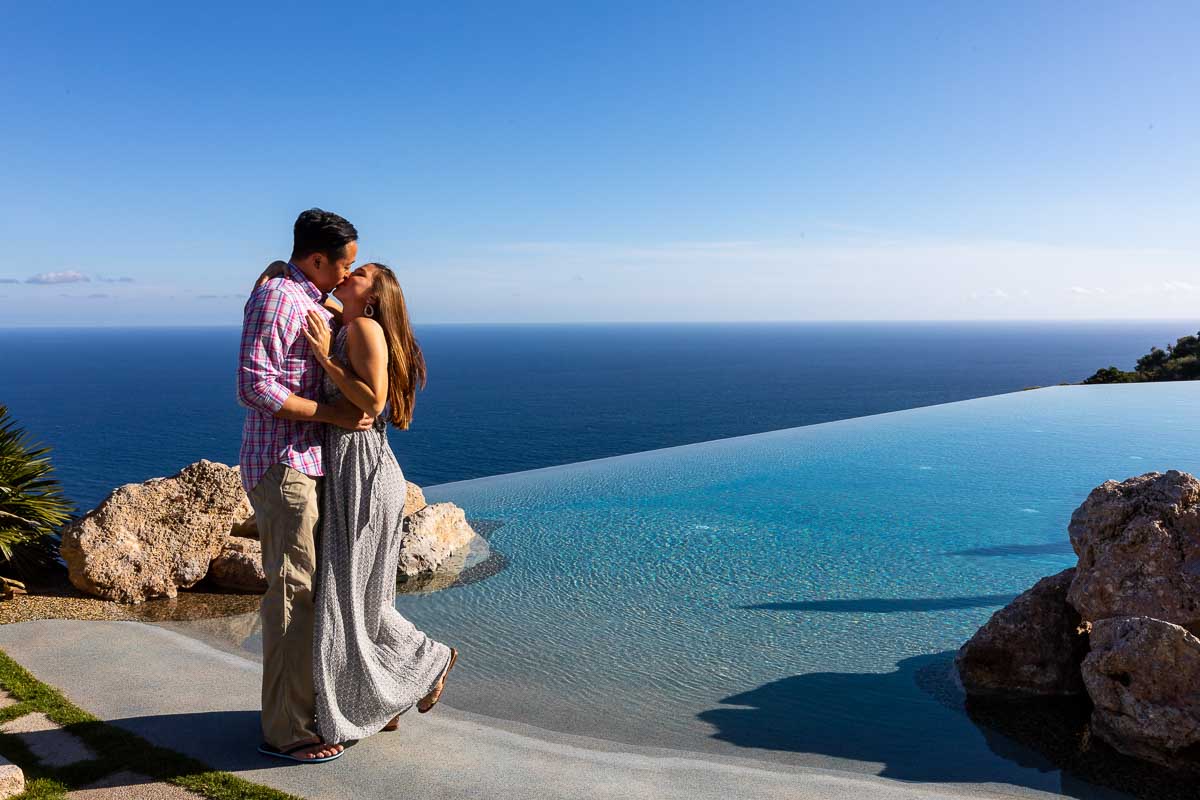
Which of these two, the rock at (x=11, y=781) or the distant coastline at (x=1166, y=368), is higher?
the distant coastline at (x=1166, y=368)

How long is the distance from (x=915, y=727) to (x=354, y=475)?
3.51 meters

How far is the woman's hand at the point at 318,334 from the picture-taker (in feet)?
11.8

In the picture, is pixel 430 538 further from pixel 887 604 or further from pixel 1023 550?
pixel 1023 550

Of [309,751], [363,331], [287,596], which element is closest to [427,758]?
[309,751]

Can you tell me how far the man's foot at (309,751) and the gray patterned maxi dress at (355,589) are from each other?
2.3 inches

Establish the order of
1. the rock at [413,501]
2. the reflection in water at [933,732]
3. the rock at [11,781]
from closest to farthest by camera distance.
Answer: the rock at [11,781] → the reflection in water at [933,732] → the rock at [413,501]

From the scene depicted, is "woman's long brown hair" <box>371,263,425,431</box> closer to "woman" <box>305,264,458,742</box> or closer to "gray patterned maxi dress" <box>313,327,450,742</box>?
"woman" <box>305,264,458,742</box>

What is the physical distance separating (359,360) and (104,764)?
2.01 metres

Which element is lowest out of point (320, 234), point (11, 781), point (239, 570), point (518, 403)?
point (518, 403)

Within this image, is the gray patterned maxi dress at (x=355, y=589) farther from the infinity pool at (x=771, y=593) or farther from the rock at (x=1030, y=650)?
the rock at (x=1030, y=650)

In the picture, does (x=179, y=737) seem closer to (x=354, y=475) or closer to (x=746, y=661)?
(x=354, y=475)

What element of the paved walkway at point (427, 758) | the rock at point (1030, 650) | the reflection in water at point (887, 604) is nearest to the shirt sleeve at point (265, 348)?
the paved walkway at point (427, 758)

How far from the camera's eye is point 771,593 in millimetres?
7621

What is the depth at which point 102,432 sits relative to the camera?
44.8 metres
